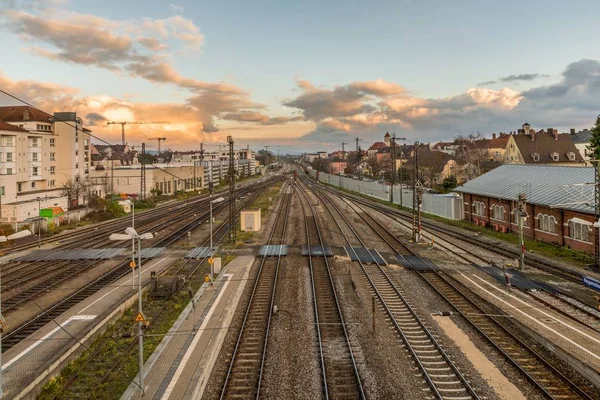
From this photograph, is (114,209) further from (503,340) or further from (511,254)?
(503,340)

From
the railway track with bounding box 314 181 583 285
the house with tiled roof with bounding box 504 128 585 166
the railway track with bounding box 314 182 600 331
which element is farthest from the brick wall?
the house with tiled roof with bounding box 504 128 585 166

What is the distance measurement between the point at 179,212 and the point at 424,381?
177 ft

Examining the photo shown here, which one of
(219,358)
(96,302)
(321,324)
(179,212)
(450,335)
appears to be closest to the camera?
(219,358)

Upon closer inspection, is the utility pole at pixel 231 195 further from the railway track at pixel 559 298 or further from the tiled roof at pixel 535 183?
the tiled roof at pixel 535 183

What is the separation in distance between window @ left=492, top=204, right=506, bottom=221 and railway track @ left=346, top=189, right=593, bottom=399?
18.2 m

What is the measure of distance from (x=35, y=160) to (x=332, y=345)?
207 ft

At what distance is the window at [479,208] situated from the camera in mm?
45284

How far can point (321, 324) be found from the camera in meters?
18.1

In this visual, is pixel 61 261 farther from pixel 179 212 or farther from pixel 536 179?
pixel 536 179

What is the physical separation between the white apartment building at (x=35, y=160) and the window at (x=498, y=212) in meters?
45.3

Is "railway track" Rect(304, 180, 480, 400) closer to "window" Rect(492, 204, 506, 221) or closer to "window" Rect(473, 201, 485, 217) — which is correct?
"window" Rect(492, 204, 506, 221)

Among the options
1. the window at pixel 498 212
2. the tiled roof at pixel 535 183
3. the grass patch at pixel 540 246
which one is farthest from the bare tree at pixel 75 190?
the window at pixel 498 212

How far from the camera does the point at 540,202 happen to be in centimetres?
3475

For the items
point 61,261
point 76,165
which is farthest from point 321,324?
point 76,165
